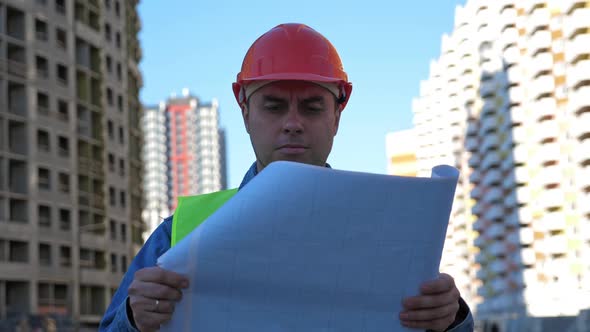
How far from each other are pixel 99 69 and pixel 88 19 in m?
3.42

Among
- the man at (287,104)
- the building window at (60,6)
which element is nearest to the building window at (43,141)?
the building window at (60,6)

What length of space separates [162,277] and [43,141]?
183 feet

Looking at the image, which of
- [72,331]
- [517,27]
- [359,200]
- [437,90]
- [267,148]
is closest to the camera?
[359,200]

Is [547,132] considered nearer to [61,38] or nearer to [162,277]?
[61,38]

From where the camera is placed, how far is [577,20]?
262 ft

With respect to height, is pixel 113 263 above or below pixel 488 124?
below

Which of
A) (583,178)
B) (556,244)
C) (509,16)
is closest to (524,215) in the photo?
(556,244)

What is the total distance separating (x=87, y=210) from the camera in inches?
2359

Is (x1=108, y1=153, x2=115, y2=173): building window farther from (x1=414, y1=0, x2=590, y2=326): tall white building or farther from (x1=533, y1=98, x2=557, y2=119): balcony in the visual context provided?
(x1=533, y1=98, x2=557, y2=119): balcony

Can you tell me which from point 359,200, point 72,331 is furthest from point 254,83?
point 72,331

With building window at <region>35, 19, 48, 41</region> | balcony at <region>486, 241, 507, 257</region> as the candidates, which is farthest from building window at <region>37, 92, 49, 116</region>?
balcony at <region>486, 241, 507, 257</region>

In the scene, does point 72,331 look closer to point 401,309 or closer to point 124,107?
point 124,107

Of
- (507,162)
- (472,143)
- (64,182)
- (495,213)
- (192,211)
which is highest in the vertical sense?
(472,143)

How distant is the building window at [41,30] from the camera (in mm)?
55906
